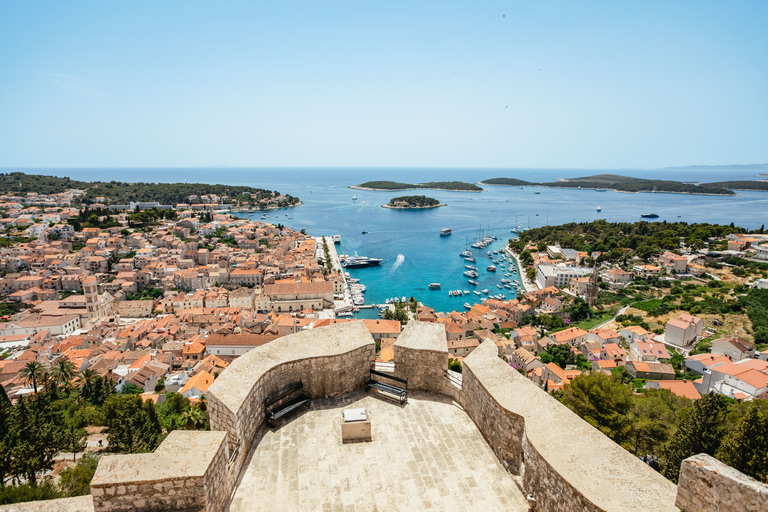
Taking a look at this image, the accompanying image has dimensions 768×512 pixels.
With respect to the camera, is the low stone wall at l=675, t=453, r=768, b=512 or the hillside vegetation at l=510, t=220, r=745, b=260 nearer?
the low stone wall at l=675, t=453, r=768, b=512

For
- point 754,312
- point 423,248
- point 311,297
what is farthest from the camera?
point 423,248

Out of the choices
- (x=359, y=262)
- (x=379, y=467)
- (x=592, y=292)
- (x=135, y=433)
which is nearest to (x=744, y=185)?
(x=592, y=292)

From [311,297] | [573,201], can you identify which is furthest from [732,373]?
[573,201]

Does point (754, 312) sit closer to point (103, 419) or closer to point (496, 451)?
point (496, 451)

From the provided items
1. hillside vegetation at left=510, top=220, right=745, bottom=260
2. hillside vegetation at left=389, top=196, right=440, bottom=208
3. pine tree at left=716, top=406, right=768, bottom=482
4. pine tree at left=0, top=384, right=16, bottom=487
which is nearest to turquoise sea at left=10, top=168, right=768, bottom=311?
hillside vegetation at left=389, top=196, right=440, bottom=208

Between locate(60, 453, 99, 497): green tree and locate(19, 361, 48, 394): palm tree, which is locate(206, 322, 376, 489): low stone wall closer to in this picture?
locate(60, 453, 99, 497): green tree

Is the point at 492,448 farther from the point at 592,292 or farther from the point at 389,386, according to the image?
the point at 592,292
